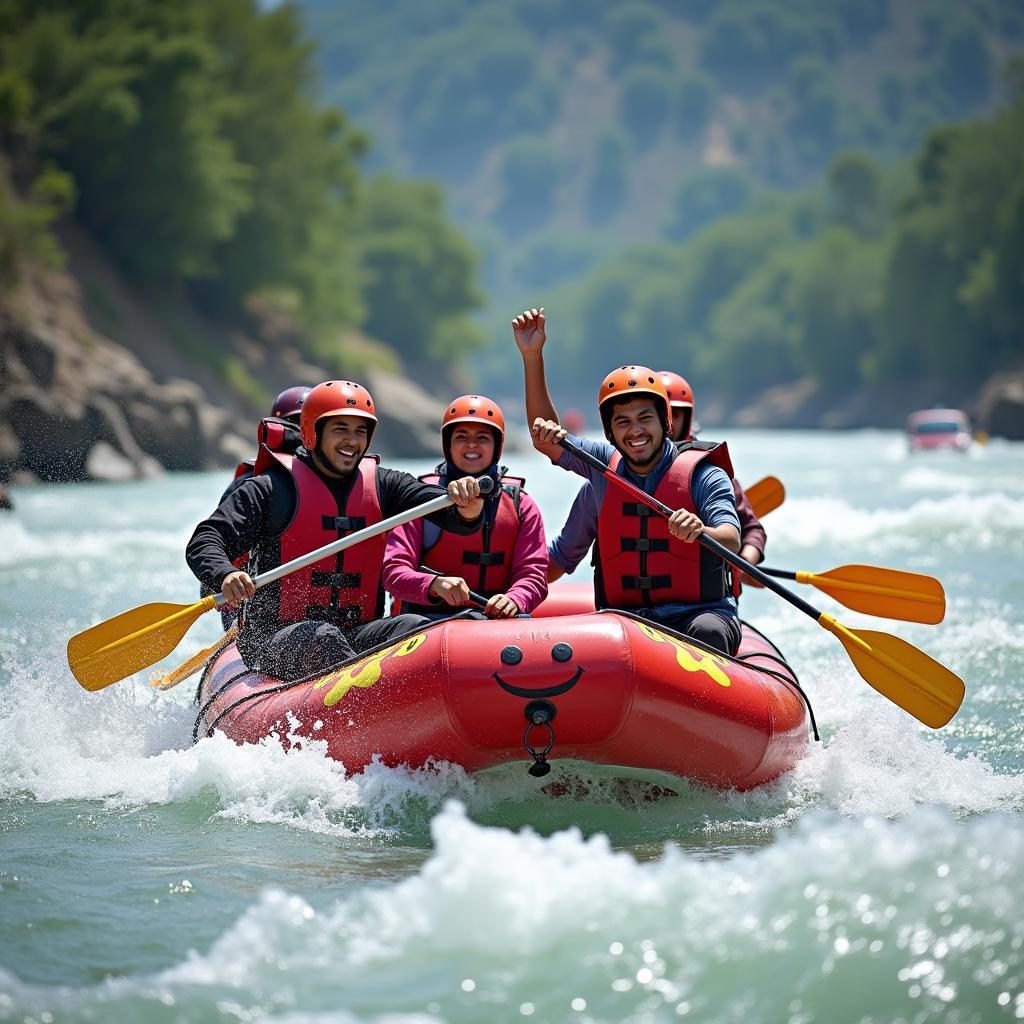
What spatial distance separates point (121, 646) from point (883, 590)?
10.3 ft

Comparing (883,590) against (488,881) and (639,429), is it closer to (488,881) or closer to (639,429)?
(639,429)

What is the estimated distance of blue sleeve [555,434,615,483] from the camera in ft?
19.1

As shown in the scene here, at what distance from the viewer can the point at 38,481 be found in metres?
22.5

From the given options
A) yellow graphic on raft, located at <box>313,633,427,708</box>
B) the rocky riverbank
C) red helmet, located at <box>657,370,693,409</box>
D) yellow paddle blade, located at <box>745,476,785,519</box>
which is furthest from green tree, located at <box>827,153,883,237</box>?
yellow graphic on raft, located at <box>313,633,427,708</box>

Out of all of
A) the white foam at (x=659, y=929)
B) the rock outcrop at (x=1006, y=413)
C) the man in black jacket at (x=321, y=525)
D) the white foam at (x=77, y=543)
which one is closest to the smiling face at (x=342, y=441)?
the man in black jacket at (x=321, y=525)

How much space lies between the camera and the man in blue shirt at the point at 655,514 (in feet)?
18.4

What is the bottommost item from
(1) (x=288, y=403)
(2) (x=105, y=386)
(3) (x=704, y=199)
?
(1) (x=288, y=403)

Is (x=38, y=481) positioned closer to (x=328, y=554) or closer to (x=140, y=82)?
(x=140, y=82)

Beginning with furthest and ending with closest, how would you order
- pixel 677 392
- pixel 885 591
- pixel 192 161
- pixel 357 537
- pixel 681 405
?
pixel 192 161
pixel 677 392
pixel 681 405
pixel 885 591
pixel 357 537

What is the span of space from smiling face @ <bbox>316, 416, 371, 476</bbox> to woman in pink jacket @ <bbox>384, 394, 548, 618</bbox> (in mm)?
341

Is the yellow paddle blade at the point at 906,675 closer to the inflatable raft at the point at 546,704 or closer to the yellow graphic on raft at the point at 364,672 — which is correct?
the inflatable raft at the point at 546,704

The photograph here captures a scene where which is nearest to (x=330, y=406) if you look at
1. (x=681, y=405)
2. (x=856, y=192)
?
(x=681, y=405)

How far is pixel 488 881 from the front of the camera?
12.6 feet

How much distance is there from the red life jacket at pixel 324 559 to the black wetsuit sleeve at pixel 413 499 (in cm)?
7
